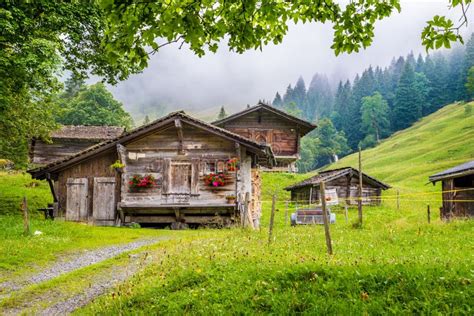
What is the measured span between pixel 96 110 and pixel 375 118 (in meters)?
71.4

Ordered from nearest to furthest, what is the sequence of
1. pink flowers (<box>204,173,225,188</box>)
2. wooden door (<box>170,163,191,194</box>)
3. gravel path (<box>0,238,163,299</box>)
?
1. gravel path (<box>0,238,163,299</box>)
2. pink flowers (<box>204,173,225,188</box>)
3. wooden door (<box>170,163,191,194</box>)

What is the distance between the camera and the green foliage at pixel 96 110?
2584 inches

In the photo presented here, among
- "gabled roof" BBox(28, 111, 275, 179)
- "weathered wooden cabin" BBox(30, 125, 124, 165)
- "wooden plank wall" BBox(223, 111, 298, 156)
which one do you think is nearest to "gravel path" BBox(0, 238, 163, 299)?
"gabled roof" BBox(28, 111, 275, 179)

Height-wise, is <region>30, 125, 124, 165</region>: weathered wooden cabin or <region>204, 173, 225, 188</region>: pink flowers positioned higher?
<region>30, 125, 124, 165</region>: weathered wooden cabin

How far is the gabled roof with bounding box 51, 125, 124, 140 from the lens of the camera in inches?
1639

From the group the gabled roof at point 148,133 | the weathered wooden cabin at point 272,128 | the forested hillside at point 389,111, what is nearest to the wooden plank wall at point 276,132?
the weathered wooden cabin at point 272,128

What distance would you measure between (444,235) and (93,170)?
686 inches

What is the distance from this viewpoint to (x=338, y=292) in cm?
607

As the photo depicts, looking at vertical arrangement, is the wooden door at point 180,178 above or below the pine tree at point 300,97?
below

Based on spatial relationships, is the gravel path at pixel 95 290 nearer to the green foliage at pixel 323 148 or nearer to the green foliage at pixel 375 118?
the green foliage at pixel 323 148

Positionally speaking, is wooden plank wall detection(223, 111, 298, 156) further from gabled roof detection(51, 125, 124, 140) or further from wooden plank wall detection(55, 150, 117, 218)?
wooden plank wall detection(55, 150, 117, 218)

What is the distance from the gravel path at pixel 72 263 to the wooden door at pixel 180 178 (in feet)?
18.0

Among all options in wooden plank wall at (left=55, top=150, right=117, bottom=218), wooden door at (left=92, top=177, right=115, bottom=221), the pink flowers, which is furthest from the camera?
wooden plank wall at (left=55, top=150, right=117, bottom=218)

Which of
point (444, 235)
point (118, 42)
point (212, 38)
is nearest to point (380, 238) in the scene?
point (444, 235)
